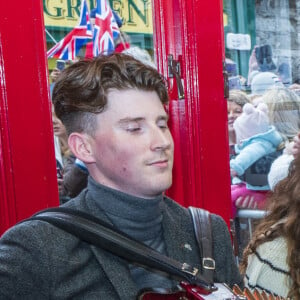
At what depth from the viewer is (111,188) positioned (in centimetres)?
138

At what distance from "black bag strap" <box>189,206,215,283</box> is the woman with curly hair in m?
0.36

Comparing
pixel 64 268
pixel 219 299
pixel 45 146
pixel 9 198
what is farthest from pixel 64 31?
pixel 219 299

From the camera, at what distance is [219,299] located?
1223mm

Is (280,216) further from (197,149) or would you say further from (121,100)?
(121,100)

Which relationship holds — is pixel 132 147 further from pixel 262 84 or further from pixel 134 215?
pixel 262 84

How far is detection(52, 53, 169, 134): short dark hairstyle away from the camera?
1.38 m

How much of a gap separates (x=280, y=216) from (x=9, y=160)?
0.86 m

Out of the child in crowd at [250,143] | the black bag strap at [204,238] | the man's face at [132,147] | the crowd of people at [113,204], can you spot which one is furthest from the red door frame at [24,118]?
the child in crowd at [250,143]

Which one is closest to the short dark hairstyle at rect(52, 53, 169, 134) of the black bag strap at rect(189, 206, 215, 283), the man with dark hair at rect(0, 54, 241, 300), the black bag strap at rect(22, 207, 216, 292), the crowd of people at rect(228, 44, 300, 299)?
the man with dark hair at rect(0, 54, 241, 300)

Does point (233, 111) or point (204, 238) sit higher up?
point (233, 111)

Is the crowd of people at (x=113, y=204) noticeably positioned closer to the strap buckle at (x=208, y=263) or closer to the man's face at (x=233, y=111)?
the strap buckle at (x=208, y=263)

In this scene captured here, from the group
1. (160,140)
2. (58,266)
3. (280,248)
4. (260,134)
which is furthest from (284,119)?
(58,266)

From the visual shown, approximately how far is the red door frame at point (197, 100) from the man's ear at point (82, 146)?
795 millimetres

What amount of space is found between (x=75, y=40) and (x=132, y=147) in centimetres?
70
